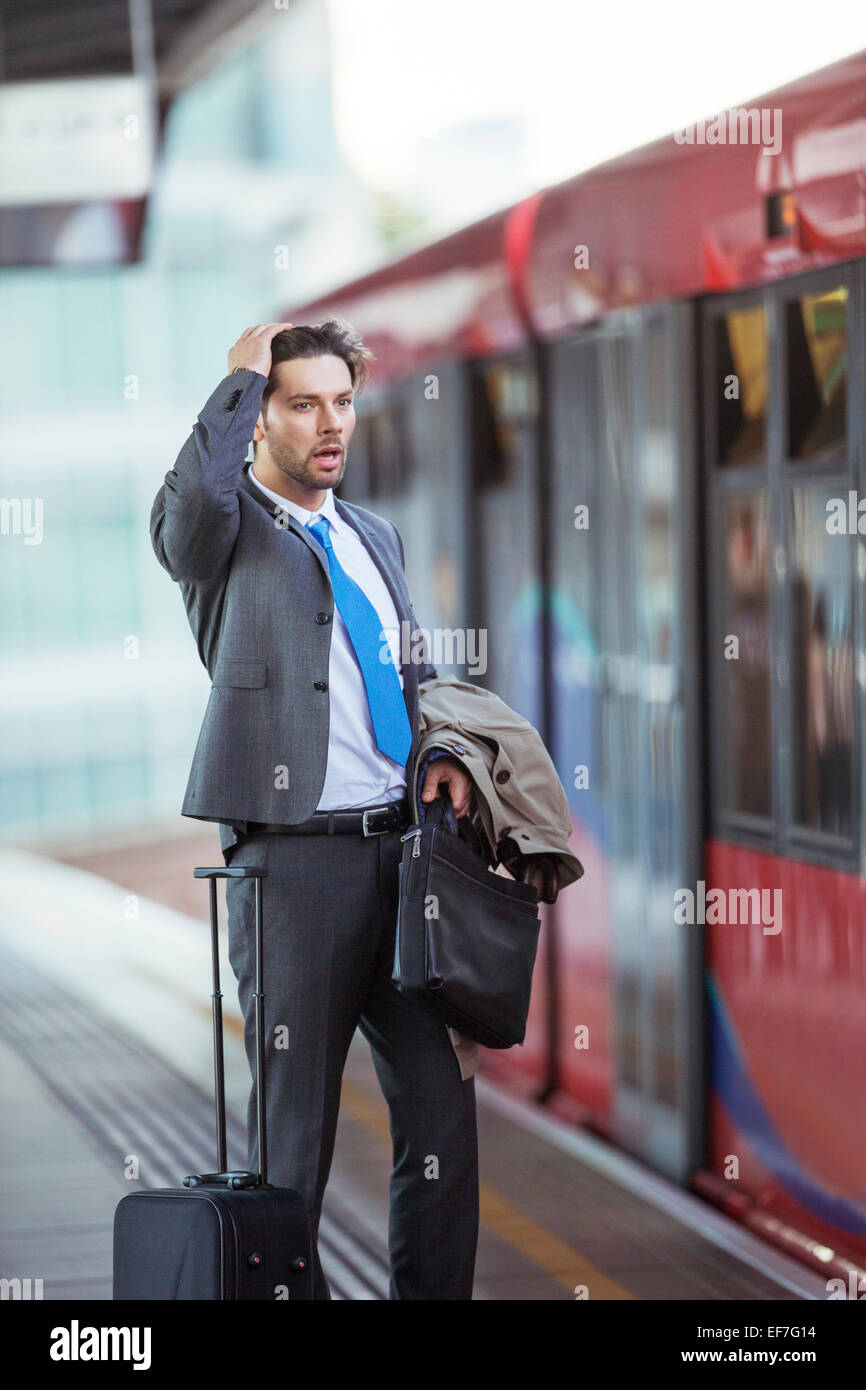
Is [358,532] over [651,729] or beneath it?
over

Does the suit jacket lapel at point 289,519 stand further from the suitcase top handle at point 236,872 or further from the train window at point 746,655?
the train window at point 746,655

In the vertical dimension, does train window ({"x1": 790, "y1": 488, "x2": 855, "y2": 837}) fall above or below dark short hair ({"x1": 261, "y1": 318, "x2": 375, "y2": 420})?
below

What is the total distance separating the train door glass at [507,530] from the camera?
217 inches

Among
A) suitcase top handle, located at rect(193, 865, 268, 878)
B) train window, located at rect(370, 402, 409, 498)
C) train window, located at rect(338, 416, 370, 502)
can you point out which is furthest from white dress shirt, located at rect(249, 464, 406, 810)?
train window, located at rect(338, 416, 370, 502)

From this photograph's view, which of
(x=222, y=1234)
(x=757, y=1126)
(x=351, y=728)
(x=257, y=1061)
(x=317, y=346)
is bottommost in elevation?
(x=757, y=1126)

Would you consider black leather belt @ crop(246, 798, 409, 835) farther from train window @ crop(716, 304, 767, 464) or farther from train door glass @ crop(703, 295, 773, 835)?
train window @ crop(716, 304, 767, 464)

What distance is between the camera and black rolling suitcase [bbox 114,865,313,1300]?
2.96m

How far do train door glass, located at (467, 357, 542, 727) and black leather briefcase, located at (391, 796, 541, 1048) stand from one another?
93.7 inches

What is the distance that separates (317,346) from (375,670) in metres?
0.54

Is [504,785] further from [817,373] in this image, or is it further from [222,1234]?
[817,373]

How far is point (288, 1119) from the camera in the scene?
3123 millimetres

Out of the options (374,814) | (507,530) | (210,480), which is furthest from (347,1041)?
(507,530)

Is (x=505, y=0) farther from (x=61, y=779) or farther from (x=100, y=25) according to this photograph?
(x=61, y=779)

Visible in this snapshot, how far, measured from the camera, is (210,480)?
2.97m
